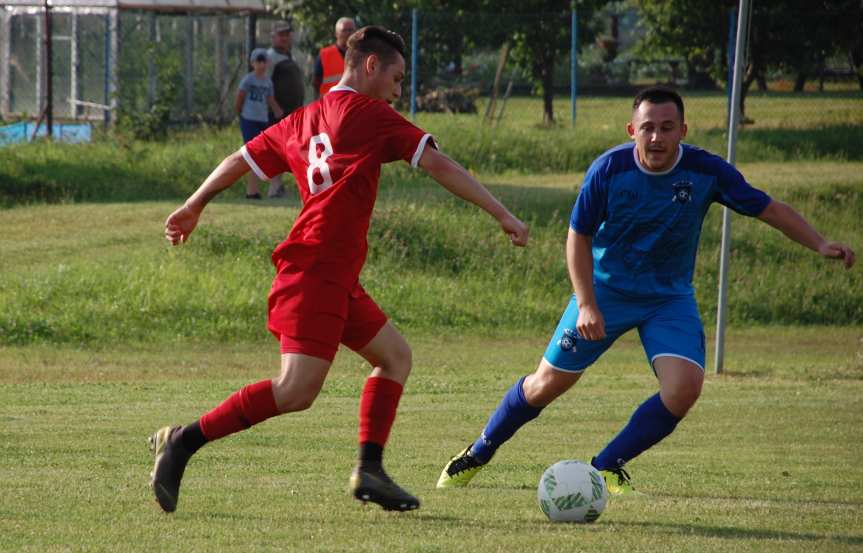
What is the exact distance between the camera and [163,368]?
13898 mm

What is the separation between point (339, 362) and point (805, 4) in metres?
19.0

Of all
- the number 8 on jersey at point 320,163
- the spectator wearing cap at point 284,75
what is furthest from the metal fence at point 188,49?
the number 8 on jersey at point 320,163

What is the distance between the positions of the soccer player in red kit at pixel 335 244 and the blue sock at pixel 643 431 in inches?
49.7

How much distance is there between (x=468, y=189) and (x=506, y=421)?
1.71 metres

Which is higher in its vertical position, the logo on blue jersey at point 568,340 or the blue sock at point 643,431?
the logo on blue jersey at point 568,340

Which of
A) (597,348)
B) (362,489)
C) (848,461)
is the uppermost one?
(597,348)

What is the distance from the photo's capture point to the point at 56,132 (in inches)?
1046

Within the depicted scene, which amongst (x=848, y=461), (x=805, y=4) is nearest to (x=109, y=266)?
(x=848, y=461)

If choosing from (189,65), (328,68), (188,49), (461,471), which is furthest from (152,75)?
(461,471)

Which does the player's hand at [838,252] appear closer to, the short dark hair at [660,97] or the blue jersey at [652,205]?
the blue jersey at [652,205]

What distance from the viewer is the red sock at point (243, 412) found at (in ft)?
19.7

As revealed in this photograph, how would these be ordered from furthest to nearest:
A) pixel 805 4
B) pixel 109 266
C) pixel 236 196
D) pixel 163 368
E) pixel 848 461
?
pixel 805 4
pixel 236 196
pixel 109 266
pixel 163 368
pixel 848 461

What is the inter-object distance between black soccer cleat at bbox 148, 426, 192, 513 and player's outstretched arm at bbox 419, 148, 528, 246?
1.66 m

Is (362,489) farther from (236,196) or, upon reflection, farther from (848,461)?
(236,196)
